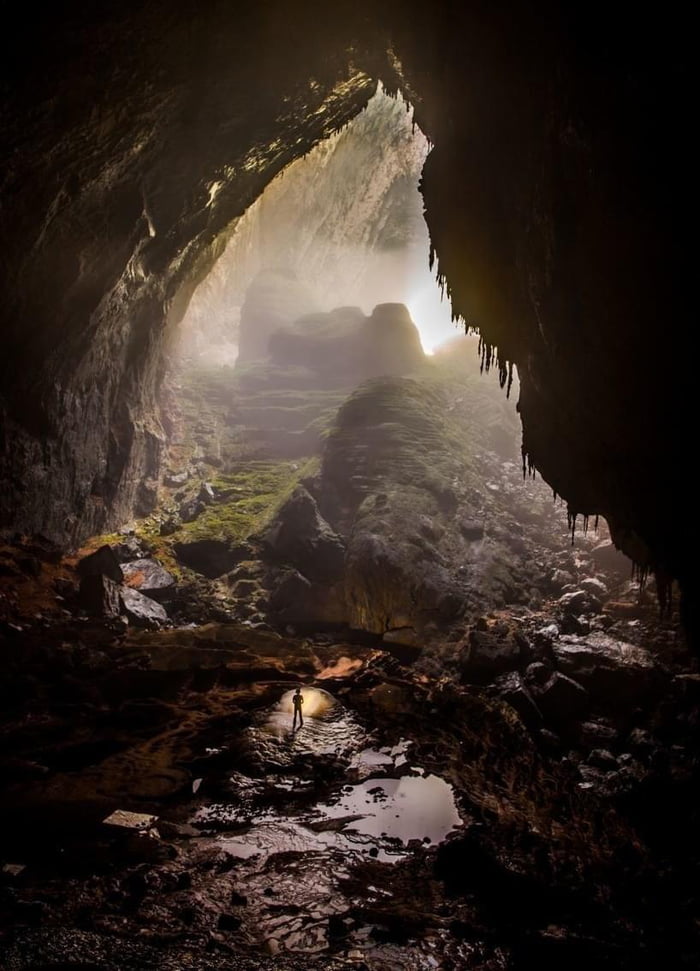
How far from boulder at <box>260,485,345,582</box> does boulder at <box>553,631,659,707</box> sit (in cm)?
862

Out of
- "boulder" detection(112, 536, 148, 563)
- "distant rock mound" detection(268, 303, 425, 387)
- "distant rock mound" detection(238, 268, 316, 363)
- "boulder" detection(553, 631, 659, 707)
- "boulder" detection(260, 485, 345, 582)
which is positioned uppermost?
"distant rock mound" detection(238, 268, 316, 363)

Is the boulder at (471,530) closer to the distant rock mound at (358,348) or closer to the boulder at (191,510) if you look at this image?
the boulder at (191,510)

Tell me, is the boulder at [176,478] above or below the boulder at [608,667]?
above

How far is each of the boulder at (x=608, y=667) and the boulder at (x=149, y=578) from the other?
1065cm

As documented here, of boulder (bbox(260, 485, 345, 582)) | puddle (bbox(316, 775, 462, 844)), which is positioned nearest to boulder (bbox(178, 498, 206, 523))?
boulder (bbox(260, 485, 345, 582))

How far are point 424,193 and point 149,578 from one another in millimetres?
12422

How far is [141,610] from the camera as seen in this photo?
1191 centimetres

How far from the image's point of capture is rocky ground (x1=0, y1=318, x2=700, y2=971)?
3.19m

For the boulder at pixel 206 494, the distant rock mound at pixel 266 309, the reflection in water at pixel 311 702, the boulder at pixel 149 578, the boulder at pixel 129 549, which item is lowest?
the reflection in water at pixel 311 702

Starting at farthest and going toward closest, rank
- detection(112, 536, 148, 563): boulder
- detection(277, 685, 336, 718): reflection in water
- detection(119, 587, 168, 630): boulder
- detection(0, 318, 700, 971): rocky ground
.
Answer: detection(112, 536, 148, 563): boulder
detection(119, 587, 168, 630): boulder
detection(277, 685, 336, 718): reflection in water
detection(0, 318, 700, 971): rocky ground

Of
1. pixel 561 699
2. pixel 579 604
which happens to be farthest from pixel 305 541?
pixel 561 699

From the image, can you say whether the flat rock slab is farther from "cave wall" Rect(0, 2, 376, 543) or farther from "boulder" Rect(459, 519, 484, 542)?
"boulder" Rect(459, 519, 484, 542)

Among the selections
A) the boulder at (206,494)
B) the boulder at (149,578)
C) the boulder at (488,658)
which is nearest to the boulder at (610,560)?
the boulder at (488,658)

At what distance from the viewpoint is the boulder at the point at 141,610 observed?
11.6m
